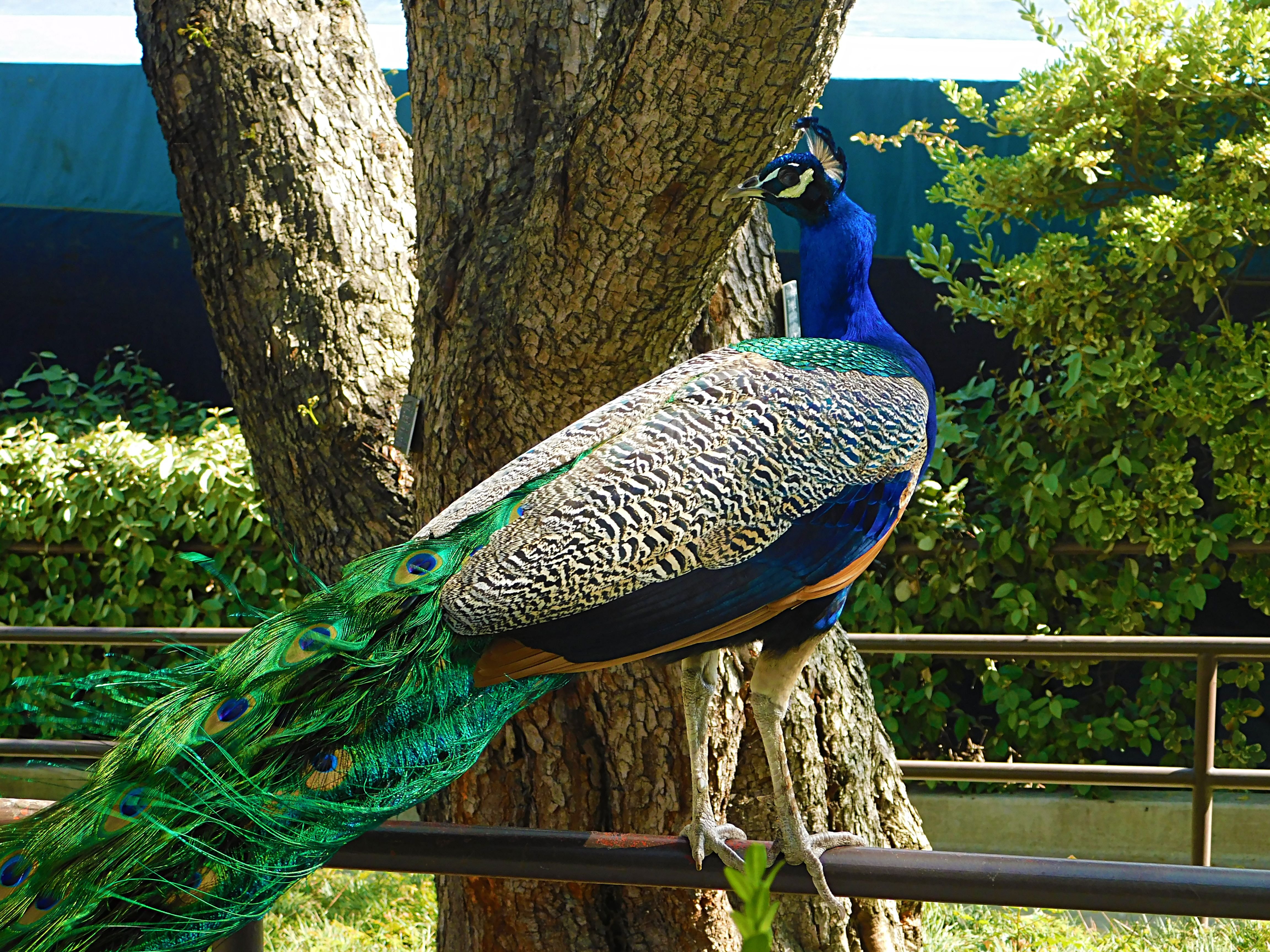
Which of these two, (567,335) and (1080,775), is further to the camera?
(1080,775)

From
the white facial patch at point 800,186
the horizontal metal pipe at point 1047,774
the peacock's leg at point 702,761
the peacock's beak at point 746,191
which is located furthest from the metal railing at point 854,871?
the horizontal metal pipe at point 1047,774

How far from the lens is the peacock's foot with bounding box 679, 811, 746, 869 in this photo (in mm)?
1895

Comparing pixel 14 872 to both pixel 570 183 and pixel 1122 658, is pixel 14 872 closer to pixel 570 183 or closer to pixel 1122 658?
pixel 570 183

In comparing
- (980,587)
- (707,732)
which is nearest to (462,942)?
(707,732)

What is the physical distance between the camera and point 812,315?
2.58 meters

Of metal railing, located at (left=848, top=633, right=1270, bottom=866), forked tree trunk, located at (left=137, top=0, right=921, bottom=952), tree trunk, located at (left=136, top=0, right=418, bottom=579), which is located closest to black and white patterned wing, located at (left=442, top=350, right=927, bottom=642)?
forked tree trunk, located at (left=137, top=0, right=921, bottom=952)

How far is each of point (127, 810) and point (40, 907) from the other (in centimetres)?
15

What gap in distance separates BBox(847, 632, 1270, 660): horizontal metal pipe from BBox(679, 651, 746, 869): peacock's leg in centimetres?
138

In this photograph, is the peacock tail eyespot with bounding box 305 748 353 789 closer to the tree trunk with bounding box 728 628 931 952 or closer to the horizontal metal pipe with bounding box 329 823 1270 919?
the horizontal metal pipe with bounding box 329 823 1270 919

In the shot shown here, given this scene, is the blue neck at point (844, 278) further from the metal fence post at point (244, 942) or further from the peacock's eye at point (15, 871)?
the peacock's eye at point (15, 871)

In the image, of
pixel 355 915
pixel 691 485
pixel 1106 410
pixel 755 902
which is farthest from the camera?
pixel 1106 410

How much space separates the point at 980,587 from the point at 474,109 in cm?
313

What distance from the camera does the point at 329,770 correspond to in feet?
5.52

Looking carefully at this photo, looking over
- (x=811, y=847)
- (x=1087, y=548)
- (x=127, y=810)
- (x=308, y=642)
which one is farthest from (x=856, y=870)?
(x=1087, y=548)
